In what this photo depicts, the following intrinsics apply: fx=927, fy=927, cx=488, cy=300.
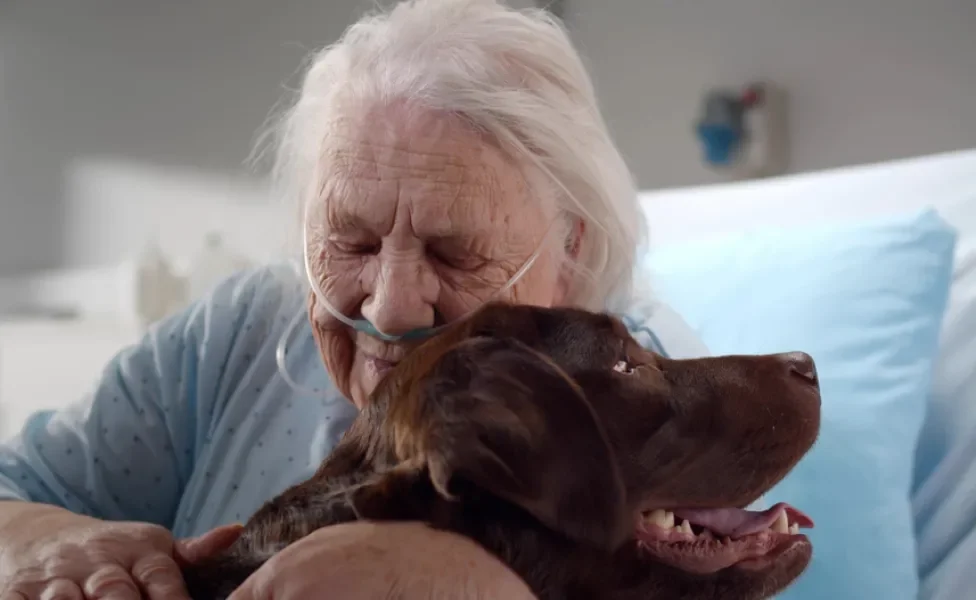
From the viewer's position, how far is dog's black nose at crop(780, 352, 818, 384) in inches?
36.1

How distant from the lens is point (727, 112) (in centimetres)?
217

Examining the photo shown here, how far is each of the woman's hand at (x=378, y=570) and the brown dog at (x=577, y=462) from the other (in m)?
0.05

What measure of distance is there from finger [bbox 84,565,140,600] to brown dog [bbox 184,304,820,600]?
5 centimetres

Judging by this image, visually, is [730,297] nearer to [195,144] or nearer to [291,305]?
[291,305]

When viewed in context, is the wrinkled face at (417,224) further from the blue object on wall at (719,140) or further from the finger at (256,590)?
the blue object on wall at (719,140)

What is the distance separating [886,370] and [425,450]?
0.88m

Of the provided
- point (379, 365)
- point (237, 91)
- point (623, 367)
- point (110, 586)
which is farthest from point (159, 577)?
point (237, 91)

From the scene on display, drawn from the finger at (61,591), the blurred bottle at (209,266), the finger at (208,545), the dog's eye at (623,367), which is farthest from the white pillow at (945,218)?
the blurred bottle at (209,266)

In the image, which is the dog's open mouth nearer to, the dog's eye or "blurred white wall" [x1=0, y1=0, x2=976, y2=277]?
the dog's eye

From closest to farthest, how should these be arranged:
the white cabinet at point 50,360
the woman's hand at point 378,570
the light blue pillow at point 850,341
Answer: the woman's hand at point 378,570
the light blue pillow at point 850,341
the white cabinet at point 50,360

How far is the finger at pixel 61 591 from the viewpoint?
2.82 feet

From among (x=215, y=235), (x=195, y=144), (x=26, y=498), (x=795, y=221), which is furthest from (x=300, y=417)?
(x=195, y=144)

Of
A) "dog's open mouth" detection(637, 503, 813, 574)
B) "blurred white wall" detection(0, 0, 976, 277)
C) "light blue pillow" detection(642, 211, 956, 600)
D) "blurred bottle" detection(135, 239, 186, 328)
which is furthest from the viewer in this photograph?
"blurred bottle" detection(135, 239, 186, 328)

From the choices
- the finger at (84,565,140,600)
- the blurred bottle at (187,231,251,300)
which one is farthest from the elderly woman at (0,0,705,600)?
the blurred bottle at (187,231,251,300)
